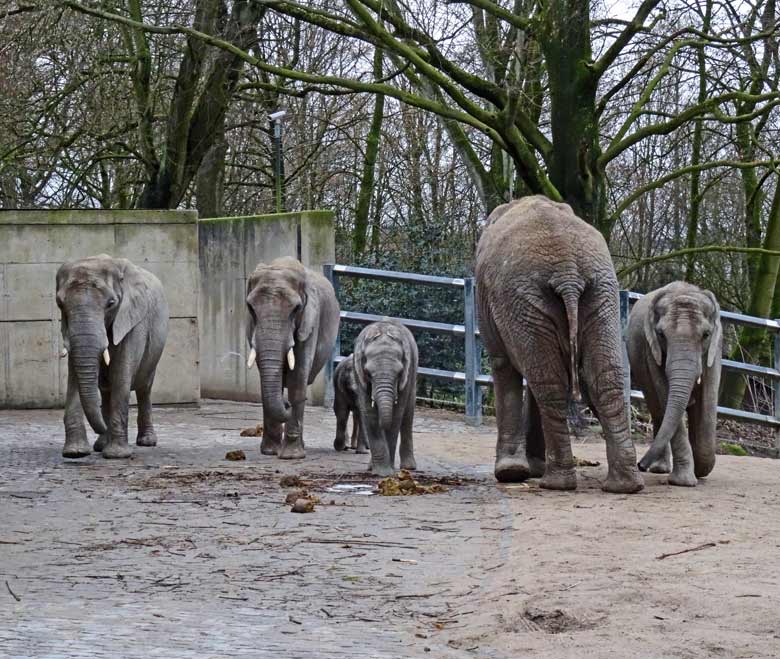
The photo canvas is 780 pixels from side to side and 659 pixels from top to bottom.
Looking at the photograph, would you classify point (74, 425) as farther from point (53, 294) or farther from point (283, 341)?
point (53, 294)

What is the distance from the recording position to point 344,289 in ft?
69.3

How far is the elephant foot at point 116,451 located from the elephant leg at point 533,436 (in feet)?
11.5

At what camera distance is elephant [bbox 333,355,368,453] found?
12922 millimetres

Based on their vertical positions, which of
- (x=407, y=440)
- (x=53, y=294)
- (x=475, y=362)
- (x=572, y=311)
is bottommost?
(x=407, y=440)

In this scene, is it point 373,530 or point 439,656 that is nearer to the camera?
point 439,656

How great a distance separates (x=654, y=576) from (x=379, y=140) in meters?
21.9

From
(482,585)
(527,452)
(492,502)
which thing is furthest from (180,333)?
(482,585)

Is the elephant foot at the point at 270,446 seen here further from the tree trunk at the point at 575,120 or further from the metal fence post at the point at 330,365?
the tree trunk at the point at 575,120

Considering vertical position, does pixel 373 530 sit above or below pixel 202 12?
below

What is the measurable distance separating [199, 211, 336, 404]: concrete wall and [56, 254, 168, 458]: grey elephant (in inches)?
A: 201

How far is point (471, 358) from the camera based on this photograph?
54.9 ft

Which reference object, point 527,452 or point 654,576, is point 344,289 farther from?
point 654,576

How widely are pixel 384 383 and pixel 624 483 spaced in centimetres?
198

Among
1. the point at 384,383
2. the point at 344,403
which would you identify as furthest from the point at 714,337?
the point at 344,403
